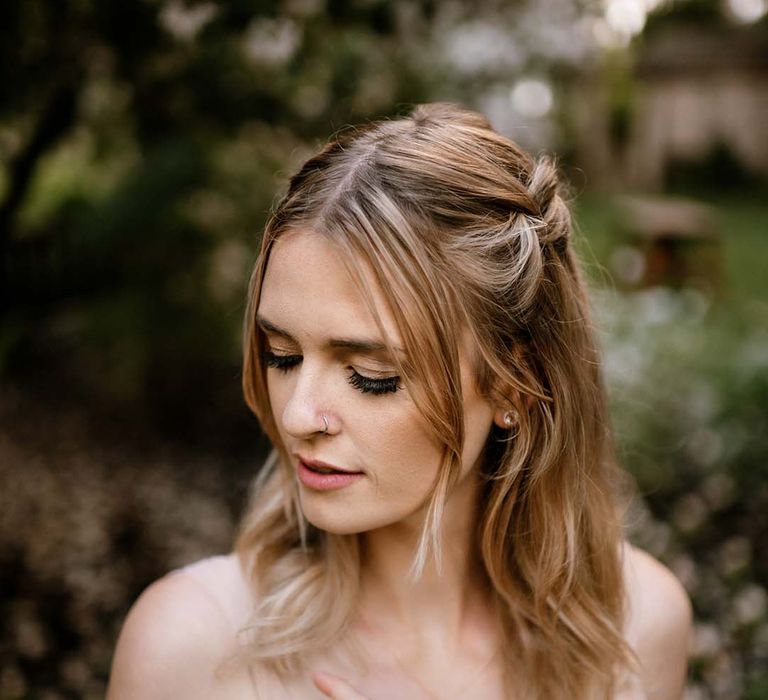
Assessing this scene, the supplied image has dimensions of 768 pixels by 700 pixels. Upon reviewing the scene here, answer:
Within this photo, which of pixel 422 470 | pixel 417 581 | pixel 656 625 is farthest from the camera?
pixel 656 625

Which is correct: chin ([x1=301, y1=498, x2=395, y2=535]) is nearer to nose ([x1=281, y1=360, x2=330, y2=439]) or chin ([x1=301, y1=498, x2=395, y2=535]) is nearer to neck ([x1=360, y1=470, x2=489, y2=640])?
nose ([x1=281, y1=360, x2=330, y2=439])

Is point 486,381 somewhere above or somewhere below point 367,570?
above

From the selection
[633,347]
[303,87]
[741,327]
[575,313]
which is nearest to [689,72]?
[741,327]

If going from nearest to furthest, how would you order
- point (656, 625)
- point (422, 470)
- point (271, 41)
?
point (422, 470) → point (656, 625) → point (271, 41)

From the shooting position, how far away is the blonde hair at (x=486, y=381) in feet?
5.22

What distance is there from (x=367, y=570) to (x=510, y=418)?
0.47 meters

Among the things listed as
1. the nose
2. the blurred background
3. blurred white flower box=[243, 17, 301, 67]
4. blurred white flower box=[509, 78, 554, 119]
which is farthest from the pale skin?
blurred white flower box=[509, 78, 554, 119]

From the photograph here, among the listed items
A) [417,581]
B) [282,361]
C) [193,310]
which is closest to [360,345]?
[282,361]

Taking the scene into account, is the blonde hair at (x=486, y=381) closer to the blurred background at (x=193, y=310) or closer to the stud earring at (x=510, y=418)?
the stud earring at (x=510, y=418)

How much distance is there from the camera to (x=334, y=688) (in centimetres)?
171

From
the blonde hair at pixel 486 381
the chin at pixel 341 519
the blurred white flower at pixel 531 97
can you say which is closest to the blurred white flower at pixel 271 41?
the blonde hair at pixel 486 381

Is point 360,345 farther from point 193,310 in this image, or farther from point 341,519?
point 193,310

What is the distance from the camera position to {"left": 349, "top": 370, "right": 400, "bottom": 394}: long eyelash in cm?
160

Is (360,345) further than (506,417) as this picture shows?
No
